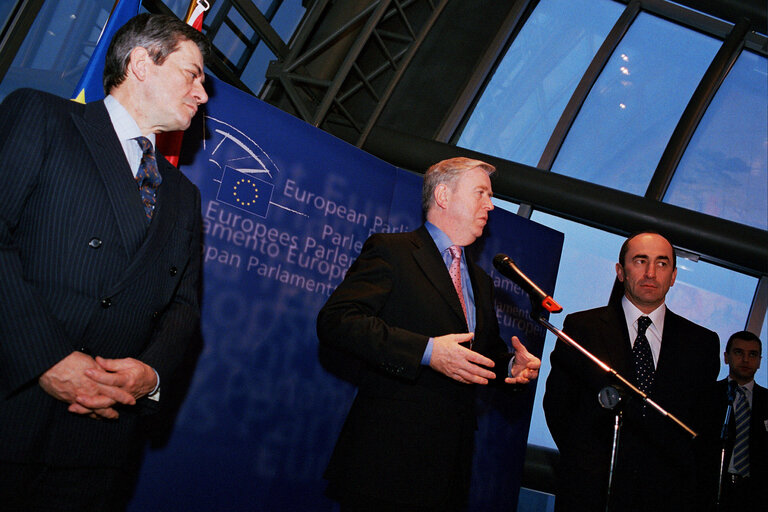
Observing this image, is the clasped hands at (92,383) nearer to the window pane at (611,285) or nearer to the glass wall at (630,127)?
the window pane at (611,285)

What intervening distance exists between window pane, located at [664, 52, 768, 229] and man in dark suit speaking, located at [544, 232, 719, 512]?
499 centimetres

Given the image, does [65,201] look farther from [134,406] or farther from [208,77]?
[208,77]

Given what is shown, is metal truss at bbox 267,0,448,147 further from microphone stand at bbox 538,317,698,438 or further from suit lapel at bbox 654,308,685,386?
microphone stand at bbox 538,317,698,438

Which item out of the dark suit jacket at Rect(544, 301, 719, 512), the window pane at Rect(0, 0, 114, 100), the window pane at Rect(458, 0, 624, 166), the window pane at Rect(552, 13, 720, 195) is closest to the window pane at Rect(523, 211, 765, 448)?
the window pane at Rect(552, 13, 720, 195)

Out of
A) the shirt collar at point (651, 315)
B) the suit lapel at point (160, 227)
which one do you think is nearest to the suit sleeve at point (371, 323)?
the suit lapel at point (160, 227)

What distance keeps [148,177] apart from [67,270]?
0.39 meters

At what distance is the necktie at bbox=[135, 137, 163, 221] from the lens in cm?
165

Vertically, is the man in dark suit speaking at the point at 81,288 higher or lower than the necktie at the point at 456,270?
lower

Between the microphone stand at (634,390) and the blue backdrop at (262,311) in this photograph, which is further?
the blue backdrop at (262,311)

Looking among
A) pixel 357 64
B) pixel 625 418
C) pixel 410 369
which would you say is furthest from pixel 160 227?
pixel 357 64

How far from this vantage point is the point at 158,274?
1.62 meters

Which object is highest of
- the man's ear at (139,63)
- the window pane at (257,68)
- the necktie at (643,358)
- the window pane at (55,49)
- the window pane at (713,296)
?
the window pane at (257,68)

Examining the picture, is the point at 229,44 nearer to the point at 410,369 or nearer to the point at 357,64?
the point at 357,64

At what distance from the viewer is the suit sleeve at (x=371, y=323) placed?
1744 millimetres
